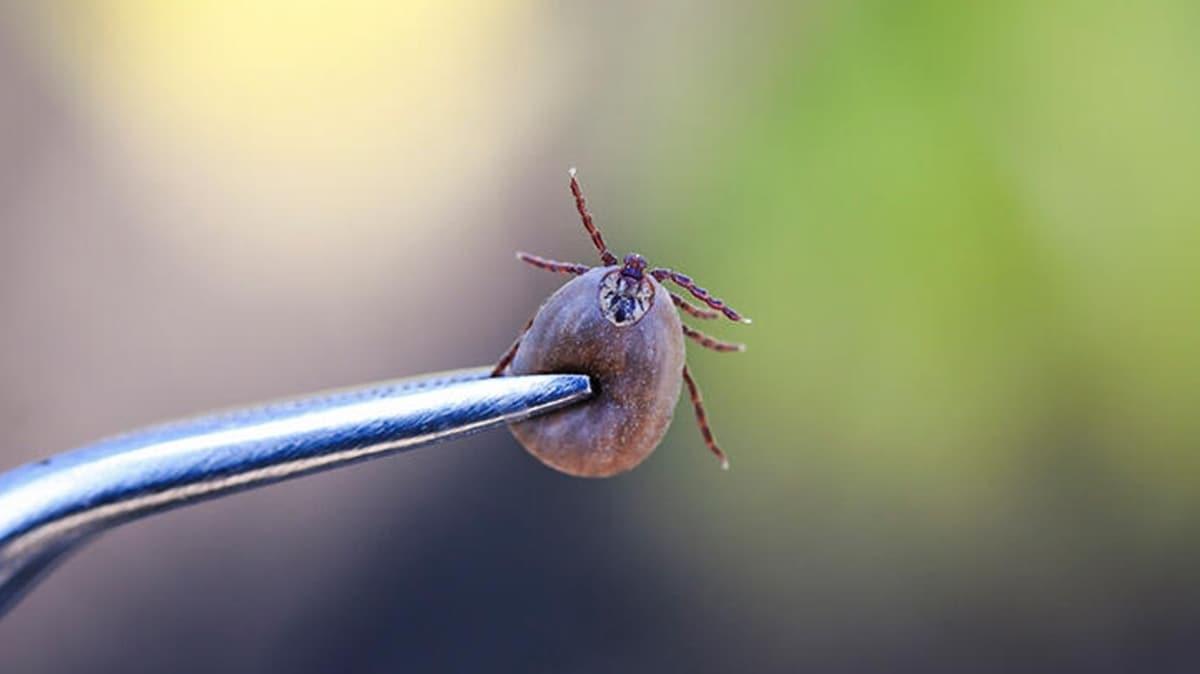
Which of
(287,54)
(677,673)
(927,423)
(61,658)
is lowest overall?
(677,673)

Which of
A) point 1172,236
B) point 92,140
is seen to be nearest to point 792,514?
point 1172,236

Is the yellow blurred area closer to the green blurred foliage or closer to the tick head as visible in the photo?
the green blurred foliage

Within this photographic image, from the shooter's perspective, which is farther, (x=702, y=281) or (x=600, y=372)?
(x=702, y=281)

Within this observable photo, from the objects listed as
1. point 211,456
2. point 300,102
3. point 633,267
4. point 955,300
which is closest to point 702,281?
point 955,300

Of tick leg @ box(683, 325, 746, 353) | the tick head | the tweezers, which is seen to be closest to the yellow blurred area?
tick leg @ box(683, 325, 746, 353)

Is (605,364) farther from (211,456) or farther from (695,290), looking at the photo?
(211,456)

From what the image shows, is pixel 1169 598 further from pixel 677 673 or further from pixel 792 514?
pixel 677 673

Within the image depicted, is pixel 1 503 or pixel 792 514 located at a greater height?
pixel 1 503
